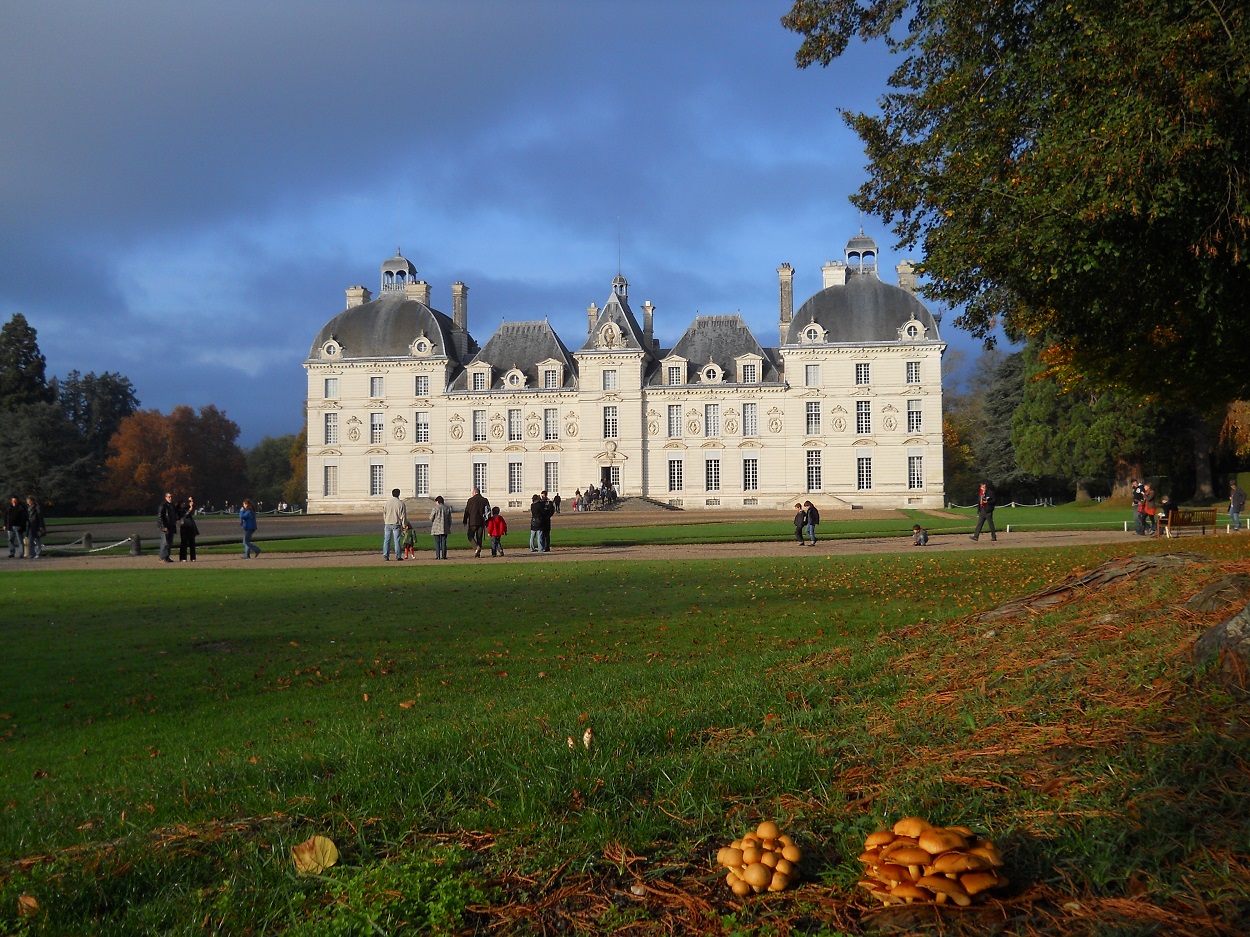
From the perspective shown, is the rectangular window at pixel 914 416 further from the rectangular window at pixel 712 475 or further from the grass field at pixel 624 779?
the grass field at pixel 624 779

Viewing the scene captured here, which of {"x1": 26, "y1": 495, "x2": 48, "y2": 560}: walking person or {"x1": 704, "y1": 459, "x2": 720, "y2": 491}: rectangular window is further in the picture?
{"x1": 704, "y1": 459, "x2": 720, "y2": 491}: rectangular window

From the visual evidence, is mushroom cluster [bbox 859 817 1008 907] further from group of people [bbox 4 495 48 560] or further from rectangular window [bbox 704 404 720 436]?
rectangular window [bbox 704 404 720 436]

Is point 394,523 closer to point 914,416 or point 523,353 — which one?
point 523,353

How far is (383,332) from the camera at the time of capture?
6912 cm

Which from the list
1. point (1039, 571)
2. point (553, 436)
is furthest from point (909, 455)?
point (1039, 571)

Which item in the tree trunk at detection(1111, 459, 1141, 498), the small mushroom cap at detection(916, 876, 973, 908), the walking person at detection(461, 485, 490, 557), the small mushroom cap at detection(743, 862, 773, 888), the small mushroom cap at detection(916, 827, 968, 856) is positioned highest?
the tree trunk at detection(1111, 459, 1141, 498)

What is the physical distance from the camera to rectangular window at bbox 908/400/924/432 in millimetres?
63969

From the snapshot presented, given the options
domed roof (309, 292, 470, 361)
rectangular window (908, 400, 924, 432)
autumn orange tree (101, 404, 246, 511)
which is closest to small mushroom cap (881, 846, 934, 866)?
rectangular window (908, 400, 924, 432)

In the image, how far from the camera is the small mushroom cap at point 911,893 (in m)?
2.66

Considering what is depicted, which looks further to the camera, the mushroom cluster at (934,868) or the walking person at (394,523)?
the walking person at (394,523)

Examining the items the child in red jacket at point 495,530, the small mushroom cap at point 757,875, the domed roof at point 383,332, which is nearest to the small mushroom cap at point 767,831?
the small mushroom cap at point 757,875

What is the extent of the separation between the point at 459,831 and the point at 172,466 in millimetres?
87374

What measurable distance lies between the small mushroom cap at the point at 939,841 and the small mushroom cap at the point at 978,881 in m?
0.08

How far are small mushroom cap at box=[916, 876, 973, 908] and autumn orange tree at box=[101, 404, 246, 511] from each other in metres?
81.7
